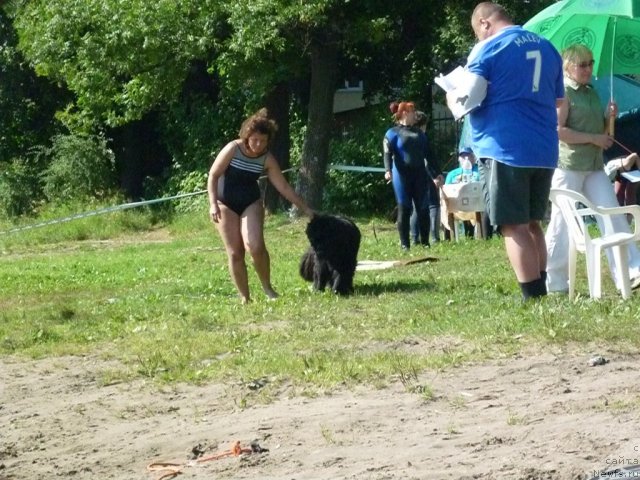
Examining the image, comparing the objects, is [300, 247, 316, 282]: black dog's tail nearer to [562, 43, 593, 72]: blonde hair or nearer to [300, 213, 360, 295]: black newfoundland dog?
[300, 213, 360, 295]: black newfoundland dog

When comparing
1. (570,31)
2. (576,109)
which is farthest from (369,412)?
(570,31)

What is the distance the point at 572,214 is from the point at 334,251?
7.81 feet

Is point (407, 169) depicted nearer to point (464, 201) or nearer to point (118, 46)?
point (464, 201)

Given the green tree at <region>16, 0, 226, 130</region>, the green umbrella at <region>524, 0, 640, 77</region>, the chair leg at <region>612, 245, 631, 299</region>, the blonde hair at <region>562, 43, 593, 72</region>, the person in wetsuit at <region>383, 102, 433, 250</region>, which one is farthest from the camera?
the green tree at <region>16, 0, 226, 130</region>

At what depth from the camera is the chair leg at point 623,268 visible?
29.3ft

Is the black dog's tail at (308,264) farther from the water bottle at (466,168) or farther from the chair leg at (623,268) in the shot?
the water bottle at (466,168)

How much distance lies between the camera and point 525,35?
28.1 ft

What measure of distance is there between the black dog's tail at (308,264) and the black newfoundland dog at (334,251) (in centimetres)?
7

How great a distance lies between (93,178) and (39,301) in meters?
17.5

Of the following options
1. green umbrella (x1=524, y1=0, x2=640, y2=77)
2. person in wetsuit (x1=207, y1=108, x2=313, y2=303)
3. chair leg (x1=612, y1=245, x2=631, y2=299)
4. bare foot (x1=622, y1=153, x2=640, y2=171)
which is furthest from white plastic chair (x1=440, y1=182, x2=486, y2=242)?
chair leg (x1=612, y1=245, x2=631, y2=299)

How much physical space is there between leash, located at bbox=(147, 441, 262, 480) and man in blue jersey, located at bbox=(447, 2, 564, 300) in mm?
3142

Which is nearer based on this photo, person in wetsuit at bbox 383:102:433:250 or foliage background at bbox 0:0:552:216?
person in wetsuit at bbox 383:102:433:250

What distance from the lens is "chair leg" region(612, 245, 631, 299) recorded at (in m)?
8.94

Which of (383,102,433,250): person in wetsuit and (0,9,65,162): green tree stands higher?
(0,9,65,162): green tree
